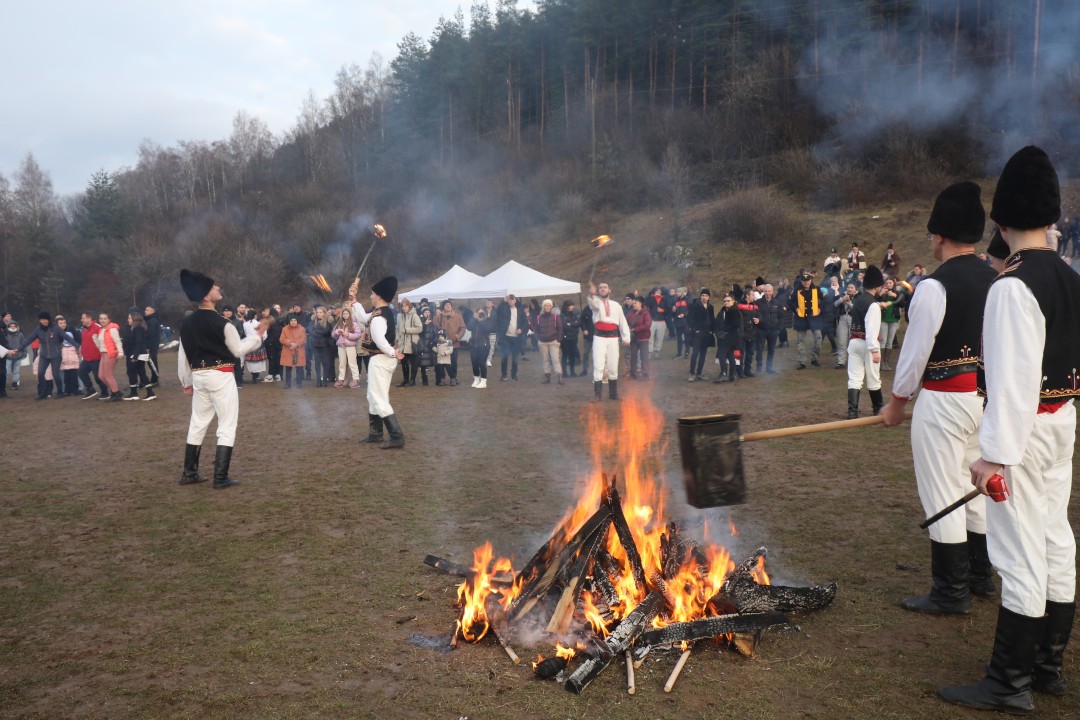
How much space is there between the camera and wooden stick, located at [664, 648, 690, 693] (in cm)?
361

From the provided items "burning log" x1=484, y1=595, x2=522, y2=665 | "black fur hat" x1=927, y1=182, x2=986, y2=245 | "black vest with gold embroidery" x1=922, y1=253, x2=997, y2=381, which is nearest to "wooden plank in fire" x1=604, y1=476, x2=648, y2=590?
"burning log" x1=484, y1=595, x2=522, y2=665

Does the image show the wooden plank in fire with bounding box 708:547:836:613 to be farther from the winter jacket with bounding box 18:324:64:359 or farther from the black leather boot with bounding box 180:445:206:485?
the winter jacket with bounding box 18:324:64:359

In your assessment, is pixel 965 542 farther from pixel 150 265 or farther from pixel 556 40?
pixel 150 265

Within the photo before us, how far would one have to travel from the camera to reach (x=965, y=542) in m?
4.39

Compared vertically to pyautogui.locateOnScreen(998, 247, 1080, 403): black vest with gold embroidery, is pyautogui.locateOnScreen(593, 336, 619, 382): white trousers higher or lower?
lower

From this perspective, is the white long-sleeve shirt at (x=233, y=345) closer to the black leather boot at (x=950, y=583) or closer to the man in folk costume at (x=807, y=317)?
the black leather boot at (x=950, y=583)

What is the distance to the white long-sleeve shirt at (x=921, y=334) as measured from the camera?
4289 millimetres

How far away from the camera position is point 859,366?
431 inches

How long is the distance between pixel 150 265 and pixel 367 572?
167ft

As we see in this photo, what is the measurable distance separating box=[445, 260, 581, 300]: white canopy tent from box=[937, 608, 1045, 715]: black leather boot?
64.0ft

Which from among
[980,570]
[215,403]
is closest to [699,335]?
[215,403]

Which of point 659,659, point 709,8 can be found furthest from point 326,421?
point 709,8

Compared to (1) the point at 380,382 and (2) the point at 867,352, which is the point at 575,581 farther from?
(2) the point at 867,352

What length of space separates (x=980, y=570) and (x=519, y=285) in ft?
62.9
